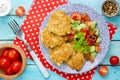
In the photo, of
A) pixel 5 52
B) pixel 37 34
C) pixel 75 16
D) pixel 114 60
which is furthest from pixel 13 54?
pixel 114 60

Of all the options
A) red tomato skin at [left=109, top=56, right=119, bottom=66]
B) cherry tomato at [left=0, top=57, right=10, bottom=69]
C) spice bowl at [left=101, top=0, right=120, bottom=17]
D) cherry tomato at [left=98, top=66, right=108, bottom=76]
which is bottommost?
cherry tomato at [left=98, top=66, right=108, bottom=76]

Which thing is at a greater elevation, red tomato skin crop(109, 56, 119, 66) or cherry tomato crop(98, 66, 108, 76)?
red tomato skin crop(109, 56, 119, 66)

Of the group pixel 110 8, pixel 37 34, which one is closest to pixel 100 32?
pixel 110 8

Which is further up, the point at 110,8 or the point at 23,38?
the point at 110,8

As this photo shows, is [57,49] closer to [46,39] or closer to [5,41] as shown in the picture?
[46,39]

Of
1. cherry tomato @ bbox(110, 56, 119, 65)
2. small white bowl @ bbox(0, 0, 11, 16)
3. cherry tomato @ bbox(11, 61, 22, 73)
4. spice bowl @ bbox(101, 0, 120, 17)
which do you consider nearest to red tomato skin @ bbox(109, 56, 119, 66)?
cherry tomato @ bbox(110, 56, 119, 65)

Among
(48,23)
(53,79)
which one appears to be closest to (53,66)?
(53,79)

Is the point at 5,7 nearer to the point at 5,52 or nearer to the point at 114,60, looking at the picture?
the point at 5,52

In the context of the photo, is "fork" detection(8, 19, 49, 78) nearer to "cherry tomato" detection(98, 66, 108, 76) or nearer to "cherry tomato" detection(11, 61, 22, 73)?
"cherry tomato" detection(11, 61, 22, 73)

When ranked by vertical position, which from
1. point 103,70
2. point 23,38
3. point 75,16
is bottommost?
point 103,70
